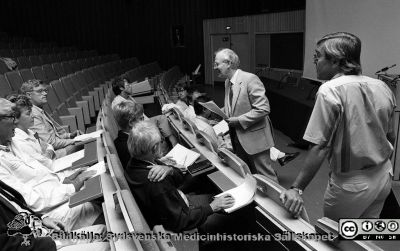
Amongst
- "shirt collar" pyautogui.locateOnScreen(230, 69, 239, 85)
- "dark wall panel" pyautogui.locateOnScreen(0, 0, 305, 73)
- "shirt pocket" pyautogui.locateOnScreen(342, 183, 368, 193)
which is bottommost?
"shirt pocket" pyautogui.locateOnScreen(342, 183, 368, 193)

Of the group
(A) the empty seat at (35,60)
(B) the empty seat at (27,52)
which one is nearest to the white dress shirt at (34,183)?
(A) the empty seat at (35,60)

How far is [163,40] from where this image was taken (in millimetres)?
10789

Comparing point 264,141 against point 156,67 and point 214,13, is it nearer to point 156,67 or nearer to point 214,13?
point 156,67

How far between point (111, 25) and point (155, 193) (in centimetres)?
1042

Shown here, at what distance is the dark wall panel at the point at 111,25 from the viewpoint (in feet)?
34.5

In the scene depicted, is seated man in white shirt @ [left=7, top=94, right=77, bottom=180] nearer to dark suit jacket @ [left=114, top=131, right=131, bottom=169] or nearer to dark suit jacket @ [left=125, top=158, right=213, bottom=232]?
dark suit jacket @ [left=114, top=131, right=131, bottom=169]

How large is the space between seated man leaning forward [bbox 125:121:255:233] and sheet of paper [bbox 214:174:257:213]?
0.03m

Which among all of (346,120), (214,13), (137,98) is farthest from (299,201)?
(214,13)

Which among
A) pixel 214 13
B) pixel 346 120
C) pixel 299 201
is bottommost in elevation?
pixel 299 201

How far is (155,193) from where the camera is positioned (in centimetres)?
154

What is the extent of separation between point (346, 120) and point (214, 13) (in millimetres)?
9166

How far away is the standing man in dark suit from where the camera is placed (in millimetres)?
A: 2494

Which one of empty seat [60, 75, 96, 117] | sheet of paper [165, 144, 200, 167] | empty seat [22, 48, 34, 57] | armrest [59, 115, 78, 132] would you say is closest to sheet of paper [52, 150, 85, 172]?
sheet of paper [165, 144, 200, 167]

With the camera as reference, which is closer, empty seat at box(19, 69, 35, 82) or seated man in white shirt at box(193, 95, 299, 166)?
seated man in white shirt at box(193, 95, 299, 166)
